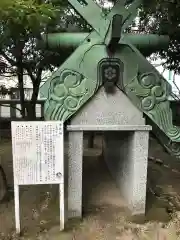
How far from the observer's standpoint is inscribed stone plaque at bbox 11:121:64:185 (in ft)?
15.8

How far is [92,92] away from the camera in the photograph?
17.0ft

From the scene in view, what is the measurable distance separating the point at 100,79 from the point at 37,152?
1.68m

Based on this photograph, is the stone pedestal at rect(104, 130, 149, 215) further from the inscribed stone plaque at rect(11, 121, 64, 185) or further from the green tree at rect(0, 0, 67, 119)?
the green tree at rect(0, 0, 67, 119)

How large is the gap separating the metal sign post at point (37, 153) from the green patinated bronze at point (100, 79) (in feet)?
1.35

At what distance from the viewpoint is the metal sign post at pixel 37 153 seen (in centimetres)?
482

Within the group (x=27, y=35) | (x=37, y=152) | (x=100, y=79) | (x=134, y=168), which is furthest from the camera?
(x=27, y=35)

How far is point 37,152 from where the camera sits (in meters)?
4.89

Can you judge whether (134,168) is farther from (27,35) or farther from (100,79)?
(27,35)

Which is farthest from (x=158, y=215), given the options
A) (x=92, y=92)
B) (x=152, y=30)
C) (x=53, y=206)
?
(x=152, y=30)

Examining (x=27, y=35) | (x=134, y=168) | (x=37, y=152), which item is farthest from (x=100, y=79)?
(x=27, y=35)

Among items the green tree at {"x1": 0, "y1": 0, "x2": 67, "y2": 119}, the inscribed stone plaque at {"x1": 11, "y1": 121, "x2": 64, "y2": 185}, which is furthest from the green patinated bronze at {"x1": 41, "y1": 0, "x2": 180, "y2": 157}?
the green tree at {"x1": 0, "y1": 0, "x2": 67, "y2": 119}

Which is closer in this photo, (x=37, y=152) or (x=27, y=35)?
(x=37, y=152)

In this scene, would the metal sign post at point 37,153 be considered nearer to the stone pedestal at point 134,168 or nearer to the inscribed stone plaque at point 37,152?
the inscribed stone plaque at point 37,152

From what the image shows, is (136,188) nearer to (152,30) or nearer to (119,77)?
(119,77)
